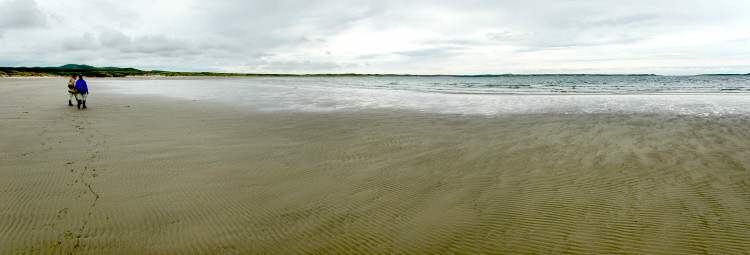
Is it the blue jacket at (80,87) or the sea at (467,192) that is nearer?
the sea at (467,192)

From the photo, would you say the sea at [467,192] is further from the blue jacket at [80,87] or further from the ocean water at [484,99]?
the blue jacket at [80,87]

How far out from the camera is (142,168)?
237 inches

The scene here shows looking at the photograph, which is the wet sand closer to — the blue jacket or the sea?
the sea

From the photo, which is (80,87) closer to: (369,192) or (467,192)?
(369,192)

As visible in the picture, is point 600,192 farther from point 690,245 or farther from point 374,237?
point 374,237

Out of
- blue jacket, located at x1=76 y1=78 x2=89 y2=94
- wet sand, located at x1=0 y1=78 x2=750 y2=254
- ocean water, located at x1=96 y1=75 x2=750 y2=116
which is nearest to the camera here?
wet sand, located at x1=0 y1=78 x2=750 y2=254

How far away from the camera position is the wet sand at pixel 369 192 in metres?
3.73

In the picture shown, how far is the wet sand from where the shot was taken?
373 centimetres

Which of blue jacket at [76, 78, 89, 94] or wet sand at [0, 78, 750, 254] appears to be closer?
wet sand at [0, 78, 750, 254]

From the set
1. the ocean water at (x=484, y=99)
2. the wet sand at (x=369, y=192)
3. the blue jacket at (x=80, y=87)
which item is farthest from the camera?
the ocean water at (x=484, y=99)

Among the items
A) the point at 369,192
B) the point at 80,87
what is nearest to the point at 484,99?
the point at 369,192

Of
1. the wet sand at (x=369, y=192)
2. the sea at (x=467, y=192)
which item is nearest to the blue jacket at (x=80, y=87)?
the wet sand at (x=369, y=192)

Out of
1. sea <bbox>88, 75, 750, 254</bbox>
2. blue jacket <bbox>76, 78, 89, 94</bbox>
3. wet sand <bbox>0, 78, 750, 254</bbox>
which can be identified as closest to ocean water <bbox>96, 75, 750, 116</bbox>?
blue jacket <bbox>76, 78, 89, 94</bbox>

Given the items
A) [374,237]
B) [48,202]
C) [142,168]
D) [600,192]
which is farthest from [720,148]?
[48,202]
